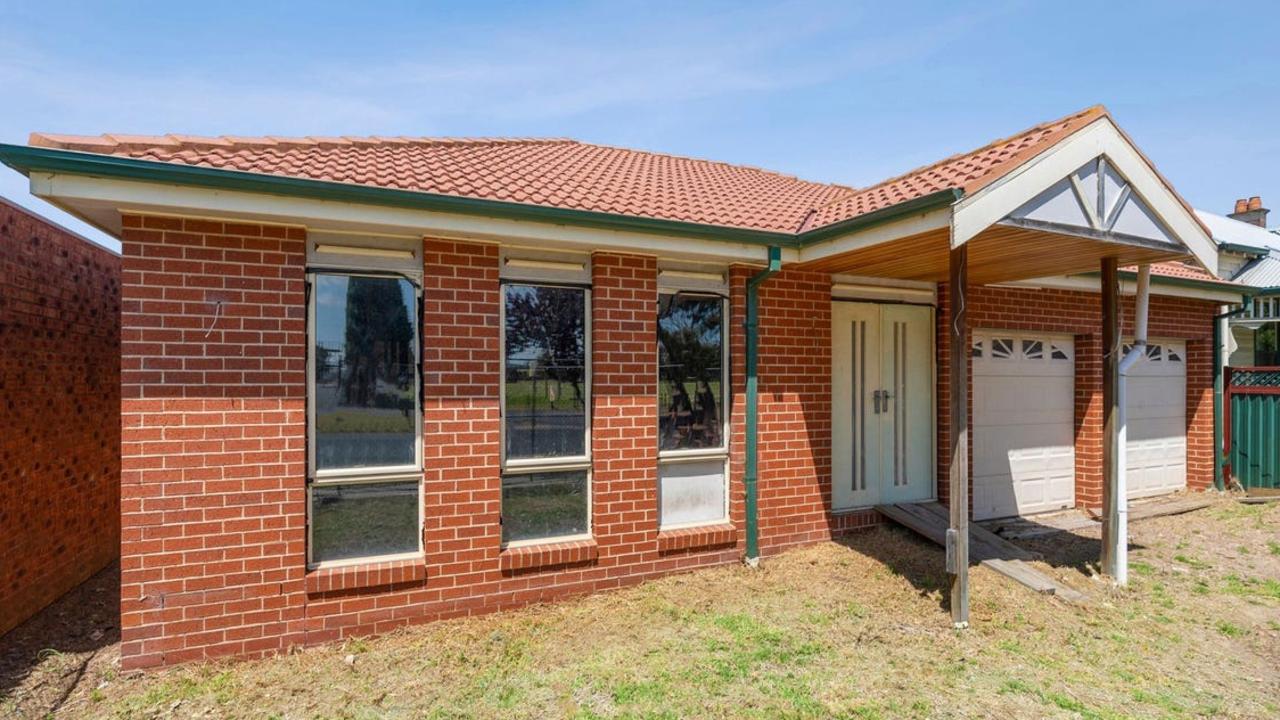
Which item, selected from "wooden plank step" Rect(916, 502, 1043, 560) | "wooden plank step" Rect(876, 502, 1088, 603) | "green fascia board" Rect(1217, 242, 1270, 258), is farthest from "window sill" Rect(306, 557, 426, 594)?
"green fascia board" Rect(1217, 242, 1270, 258)

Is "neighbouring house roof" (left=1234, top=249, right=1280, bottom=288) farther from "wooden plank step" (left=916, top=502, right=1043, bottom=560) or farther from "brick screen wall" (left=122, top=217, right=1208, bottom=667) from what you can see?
"brick screen wall" (left=122, top=217, right=1208, bottom=667)

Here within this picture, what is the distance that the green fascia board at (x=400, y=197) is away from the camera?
12.5ft

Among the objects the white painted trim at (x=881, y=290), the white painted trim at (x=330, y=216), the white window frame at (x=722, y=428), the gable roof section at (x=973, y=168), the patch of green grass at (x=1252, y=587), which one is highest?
the gable roof section at (x=973, y=168)

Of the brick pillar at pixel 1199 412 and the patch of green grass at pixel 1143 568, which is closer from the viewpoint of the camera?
the patch of green grass at pixel 1143 568

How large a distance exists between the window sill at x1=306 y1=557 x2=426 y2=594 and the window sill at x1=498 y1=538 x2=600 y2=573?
25.4 inches

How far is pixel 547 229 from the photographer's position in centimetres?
505

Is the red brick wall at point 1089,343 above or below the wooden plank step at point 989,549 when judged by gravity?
above

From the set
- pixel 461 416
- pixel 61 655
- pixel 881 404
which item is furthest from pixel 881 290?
pixel 61 655

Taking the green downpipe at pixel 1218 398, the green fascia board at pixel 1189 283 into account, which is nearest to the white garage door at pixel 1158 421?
the green downpipe at pixel 1218 398

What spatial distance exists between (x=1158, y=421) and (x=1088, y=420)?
6.65ft

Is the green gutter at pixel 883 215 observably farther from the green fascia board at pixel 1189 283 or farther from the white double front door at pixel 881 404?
the green fascia board at pixel 1189 283

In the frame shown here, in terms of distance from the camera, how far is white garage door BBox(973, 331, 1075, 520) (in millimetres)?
7578

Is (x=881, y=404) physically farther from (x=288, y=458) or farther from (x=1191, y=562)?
(x=288, y=458)

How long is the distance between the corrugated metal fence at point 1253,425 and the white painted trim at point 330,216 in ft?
28.9
